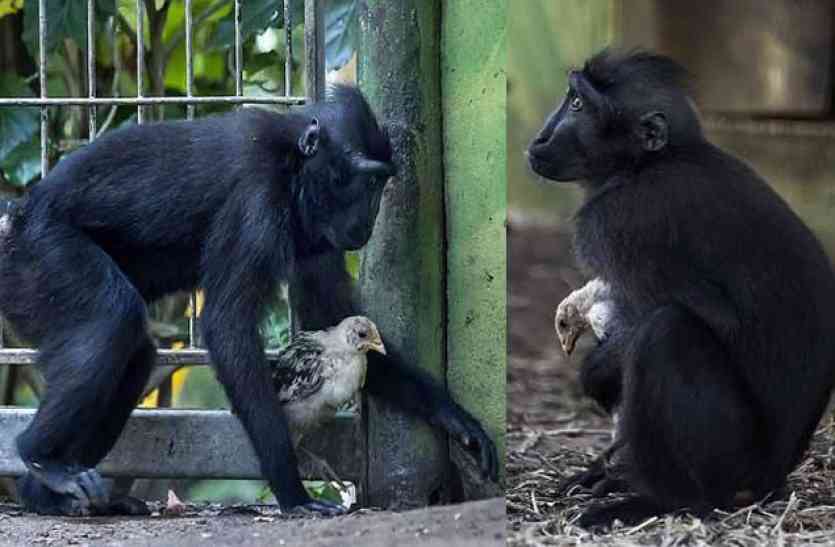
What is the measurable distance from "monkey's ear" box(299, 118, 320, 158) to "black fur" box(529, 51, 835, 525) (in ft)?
4.02

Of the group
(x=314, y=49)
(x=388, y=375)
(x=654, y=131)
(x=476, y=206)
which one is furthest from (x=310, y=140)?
(x=654, y=131)

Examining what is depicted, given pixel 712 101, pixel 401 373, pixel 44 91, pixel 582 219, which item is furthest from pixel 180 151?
pixel 712 101

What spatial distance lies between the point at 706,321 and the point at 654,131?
0.84 metres

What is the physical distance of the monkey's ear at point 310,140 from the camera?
7.04m

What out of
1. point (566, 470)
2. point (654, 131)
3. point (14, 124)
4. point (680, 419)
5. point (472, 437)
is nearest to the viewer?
point (680, 419)

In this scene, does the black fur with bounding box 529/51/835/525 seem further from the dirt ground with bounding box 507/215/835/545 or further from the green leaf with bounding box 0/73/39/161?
the green leaf with bounding box 0/73/39/161

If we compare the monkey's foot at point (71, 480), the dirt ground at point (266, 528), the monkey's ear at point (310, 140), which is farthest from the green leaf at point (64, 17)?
the dirt ground at point (266, 528)

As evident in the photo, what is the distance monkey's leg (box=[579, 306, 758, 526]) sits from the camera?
6289 mm

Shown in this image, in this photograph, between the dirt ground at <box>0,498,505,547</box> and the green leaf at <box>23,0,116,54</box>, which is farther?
the green leaf at <box>23,0,116,54</box>

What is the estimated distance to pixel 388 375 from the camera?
23.7ft

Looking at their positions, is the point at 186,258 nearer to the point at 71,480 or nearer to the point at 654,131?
the point at 71,480

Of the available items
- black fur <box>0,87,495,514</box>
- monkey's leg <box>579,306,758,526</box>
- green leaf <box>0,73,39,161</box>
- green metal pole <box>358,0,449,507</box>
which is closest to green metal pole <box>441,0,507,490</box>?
green metal pole <box>358,0,449,507</box>

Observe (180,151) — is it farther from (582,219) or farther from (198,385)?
(198,385)

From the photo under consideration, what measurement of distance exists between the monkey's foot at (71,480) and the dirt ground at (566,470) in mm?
1802
